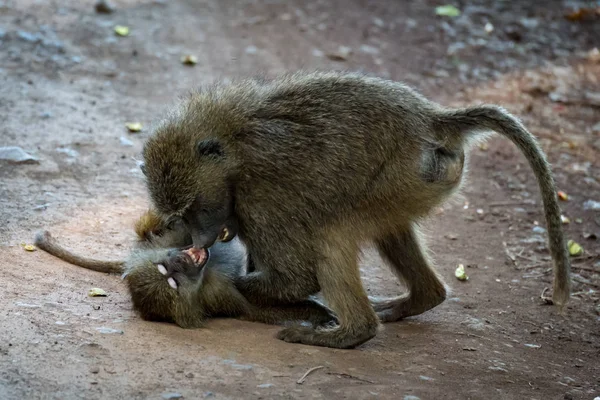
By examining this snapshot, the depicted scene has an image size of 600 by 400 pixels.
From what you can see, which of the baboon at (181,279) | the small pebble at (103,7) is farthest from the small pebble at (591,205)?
the small pebble at (103,7)

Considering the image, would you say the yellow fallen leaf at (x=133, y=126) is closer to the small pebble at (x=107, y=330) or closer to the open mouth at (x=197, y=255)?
the open mouth at (x=197, y=255)

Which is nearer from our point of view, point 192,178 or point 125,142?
point 192,178

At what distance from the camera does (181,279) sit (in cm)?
495

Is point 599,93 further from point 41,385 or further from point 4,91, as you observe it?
point 41,385

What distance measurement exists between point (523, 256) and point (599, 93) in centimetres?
378

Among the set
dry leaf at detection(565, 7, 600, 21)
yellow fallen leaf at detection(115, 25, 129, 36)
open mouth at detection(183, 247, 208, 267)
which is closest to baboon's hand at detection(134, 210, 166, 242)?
open mouth at detection(183, 247, 208, 267)

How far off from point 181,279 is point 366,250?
3.72 ft

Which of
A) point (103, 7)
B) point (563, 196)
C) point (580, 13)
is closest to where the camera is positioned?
point (563, 196)

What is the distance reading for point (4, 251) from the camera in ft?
17.2

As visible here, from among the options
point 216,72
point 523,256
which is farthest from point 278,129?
point 216,72

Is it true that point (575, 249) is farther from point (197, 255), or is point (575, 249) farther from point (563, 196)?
point (197, 255)

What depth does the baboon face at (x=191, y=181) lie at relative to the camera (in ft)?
15.9

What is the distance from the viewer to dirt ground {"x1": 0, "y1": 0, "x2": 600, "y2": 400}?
4238mm

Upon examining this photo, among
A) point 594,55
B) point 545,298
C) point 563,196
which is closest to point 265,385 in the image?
point 545,298
